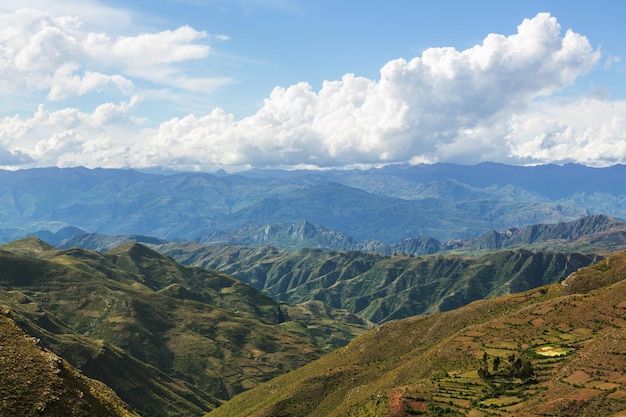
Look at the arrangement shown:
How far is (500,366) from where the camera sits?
118438mm

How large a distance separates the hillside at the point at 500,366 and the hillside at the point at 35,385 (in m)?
62.8

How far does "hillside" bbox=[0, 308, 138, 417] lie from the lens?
201 feet

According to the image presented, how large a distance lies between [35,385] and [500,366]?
312 ft

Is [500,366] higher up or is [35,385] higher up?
[35,385]

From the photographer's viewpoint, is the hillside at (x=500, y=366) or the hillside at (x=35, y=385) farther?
the hillside at (x=500, y=366)

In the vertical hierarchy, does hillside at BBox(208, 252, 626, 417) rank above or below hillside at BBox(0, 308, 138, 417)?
below

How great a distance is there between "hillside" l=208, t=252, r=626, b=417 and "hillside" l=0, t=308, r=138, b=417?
2471 inches

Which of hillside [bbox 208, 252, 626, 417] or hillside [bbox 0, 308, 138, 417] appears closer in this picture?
hillside [bbox 0, 308, 138, 417]

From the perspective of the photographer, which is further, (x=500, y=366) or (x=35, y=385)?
(x=500, y=366)

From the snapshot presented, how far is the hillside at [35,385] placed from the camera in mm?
61156

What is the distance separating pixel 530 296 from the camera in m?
178

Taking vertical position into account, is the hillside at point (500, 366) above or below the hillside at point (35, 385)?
below

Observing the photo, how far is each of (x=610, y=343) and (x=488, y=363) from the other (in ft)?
87.1

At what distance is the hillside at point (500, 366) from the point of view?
3831 inches
